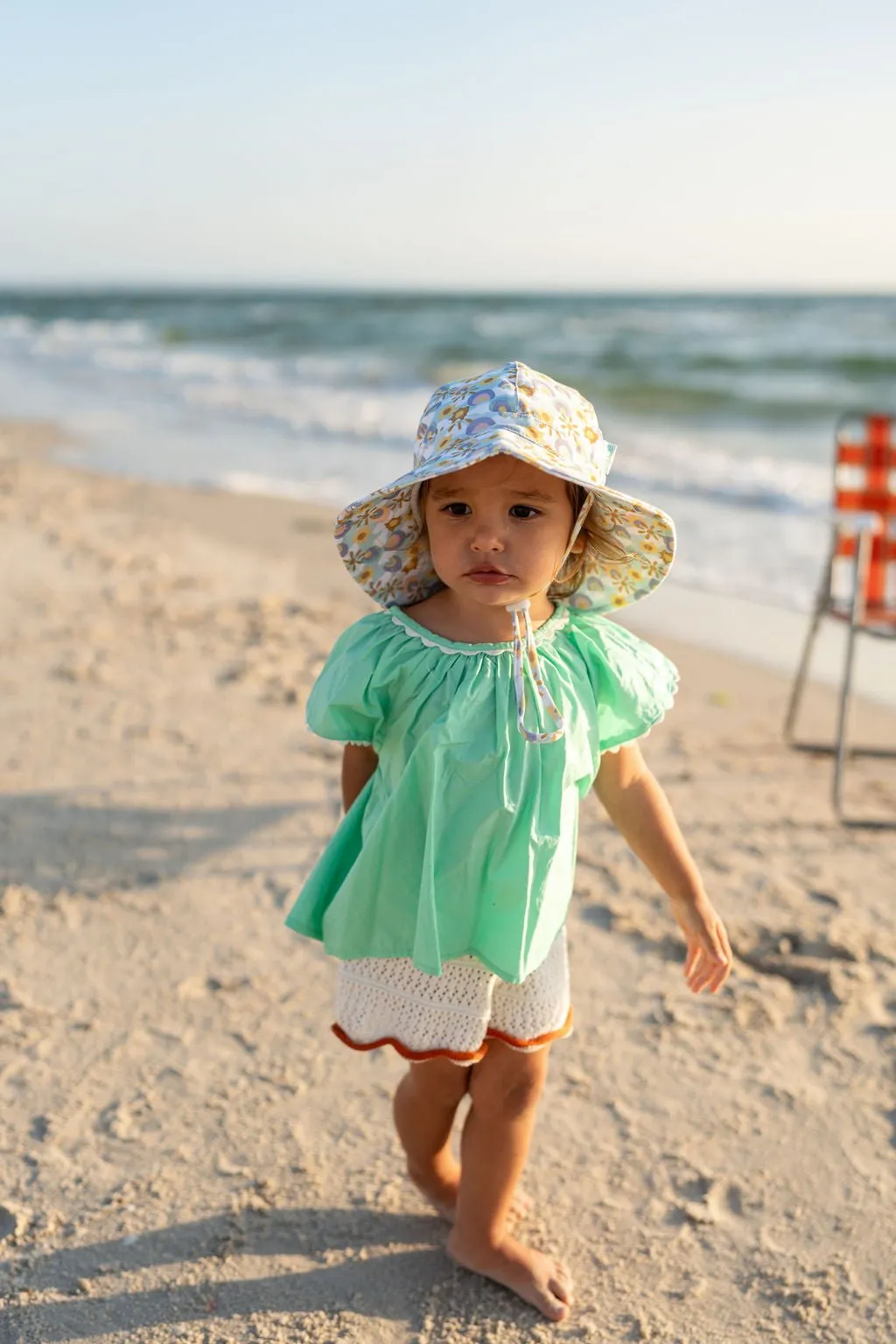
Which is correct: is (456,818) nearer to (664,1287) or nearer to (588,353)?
(664,1287)

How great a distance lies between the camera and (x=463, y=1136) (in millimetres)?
1913

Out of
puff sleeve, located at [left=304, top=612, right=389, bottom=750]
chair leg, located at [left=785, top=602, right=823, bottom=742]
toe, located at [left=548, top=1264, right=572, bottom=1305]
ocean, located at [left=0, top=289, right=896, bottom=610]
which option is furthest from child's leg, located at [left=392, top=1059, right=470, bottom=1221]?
ocean, located at [left=0, top=289, right=896, bottom=610]

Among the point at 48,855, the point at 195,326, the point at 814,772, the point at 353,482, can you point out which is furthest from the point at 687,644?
the point at 195,326

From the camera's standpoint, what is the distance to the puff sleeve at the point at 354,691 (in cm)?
170

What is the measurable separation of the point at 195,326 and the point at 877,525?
27.6 m

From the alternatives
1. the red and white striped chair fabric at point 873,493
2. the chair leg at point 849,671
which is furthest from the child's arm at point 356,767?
the red and white striped chair fabric at point 873,493

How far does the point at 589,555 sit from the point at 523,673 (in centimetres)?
32

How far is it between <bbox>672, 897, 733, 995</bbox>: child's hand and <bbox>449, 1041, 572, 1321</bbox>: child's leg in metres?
0.29

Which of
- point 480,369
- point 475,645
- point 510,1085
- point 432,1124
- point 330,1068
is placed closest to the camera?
point 475,645

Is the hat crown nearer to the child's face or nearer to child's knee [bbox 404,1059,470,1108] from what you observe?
the child's face

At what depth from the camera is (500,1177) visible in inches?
74.5

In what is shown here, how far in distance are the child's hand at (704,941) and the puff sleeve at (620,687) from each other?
0.97 ft

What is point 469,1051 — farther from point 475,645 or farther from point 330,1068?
point 330,1068

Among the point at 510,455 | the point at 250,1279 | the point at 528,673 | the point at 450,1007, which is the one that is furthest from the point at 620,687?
the point at 250,1279
